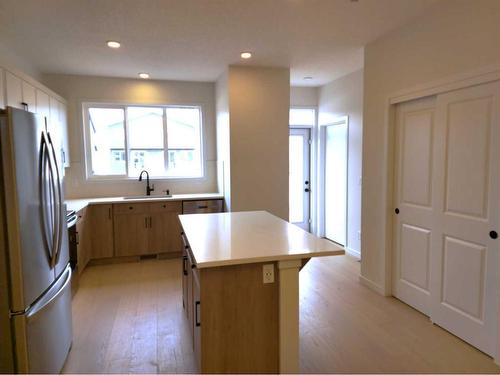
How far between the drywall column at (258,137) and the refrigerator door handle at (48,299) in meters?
2.36

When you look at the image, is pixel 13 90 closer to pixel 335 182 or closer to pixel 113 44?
pixel 113 44

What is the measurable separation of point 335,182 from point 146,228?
2981 millimetres

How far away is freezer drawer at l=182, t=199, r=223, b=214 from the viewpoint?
15.5 feet

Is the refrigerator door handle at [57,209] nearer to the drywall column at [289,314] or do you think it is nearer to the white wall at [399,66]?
the drywall column at [289,314]

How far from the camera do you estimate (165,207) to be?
4.68m

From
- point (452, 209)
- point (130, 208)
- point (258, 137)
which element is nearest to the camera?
point (452, 209)

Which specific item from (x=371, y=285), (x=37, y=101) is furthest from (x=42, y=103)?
(x=371, y=285)

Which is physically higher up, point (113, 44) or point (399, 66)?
point (113, 44)

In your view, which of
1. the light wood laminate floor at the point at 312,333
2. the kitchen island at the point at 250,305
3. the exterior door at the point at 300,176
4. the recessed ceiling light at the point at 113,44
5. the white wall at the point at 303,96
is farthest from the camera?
the exterior door at the point at 300,176

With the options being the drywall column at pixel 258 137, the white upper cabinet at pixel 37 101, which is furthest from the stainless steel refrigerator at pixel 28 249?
the drywall column at pixel 258 137

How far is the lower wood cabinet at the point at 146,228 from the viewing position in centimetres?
456

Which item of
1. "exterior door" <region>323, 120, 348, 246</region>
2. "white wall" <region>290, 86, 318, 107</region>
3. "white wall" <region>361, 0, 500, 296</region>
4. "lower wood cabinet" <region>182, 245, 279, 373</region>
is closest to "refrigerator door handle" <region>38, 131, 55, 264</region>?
"lower wood cabinet" <region>182, 245, 279, 373</region>

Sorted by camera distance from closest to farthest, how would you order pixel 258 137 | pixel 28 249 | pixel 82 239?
pixel 28 249 → pixel 82 239 → pixel 258 137

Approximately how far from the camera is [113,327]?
2.84 metres
